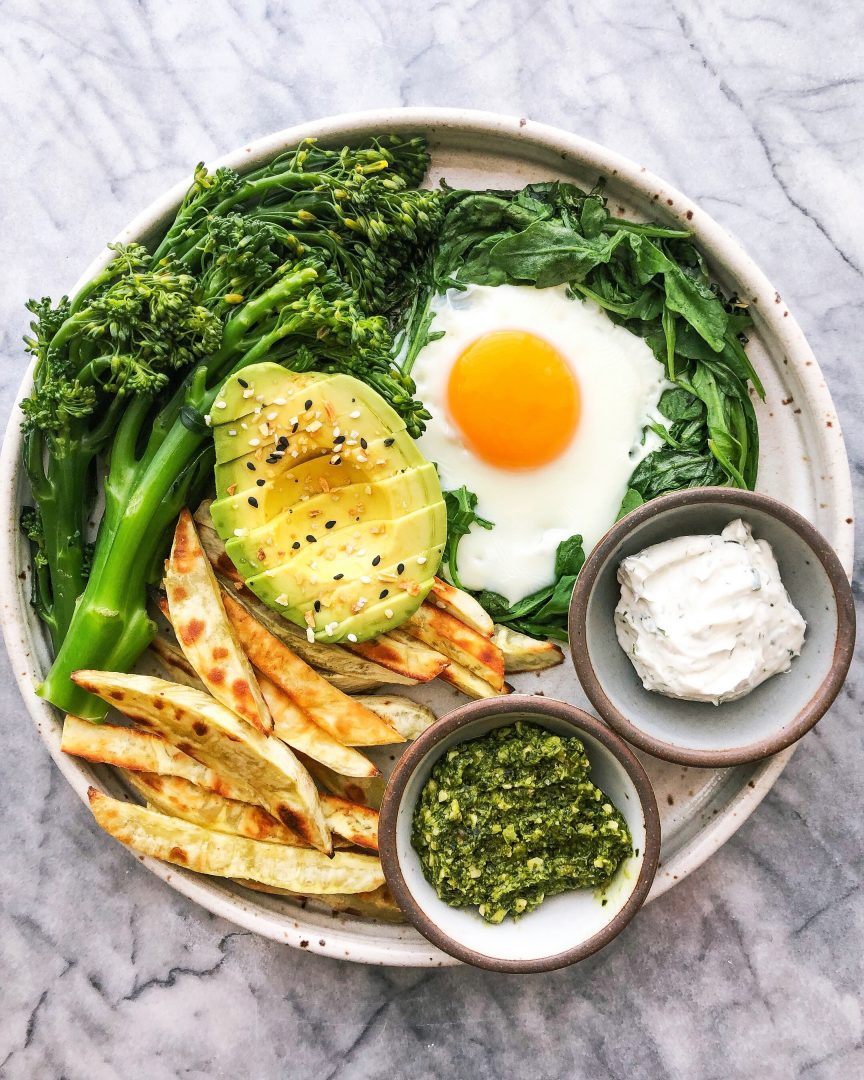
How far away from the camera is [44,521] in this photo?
2.91 meters

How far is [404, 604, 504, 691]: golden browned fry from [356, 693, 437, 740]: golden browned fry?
6.3 inches

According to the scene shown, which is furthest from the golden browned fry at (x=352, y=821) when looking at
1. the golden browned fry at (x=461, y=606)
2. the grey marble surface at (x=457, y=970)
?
the grey marble surface at (x=457, y=970)

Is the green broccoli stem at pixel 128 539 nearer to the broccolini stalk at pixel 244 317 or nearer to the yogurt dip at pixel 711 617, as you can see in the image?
the broccolini stalk at pixel 244 317

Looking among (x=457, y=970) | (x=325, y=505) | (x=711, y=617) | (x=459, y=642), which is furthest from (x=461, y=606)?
(x=457, y=970)

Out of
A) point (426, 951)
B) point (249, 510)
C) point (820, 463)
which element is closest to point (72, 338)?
point (249, 510)

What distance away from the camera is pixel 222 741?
103 inches

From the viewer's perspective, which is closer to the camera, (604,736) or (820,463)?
(604,736)

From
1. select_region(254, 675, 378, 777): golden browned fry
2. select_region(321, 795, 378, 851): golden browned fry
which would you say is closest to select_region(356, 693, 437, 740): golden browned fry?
select_region(254, 675, 378, 777): golden browned fry

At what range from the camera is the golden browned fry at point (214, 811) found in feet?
9.17

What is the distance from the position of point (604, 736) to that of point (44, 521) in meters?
1.97

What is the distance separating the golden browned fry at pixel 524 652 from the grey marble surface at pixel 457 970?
105 cm

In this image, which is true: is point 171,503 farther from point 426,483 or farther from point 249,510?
point 426,483

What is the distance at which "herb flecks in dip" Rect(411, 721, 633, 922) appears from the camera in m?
2.70

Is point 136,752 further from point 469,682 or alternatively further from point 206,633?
point 469,682
